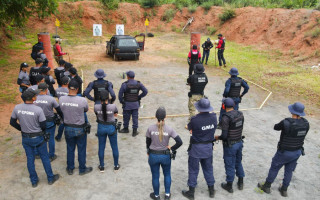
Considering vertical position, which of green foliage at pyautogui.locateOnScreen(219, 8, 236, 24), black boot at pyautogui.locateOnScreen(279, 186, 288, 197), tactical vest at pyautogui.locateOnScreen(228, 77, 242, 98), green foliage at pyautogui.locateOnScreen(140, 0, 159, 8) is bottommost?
black boot at pyautogui.locateOnScreen(279, 186, 288, 197)

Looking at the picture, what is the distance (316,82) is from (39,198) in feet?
45.0

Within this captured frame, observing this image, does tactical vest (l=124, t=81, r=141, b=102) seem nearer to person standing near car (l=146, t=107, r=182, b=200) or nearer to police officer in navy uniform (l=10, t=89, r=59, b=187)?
police officer in navy uniform (l=10, t=89, r=59, b=187)

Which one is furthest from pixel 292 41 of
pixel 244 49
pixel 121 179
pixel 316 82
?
pixel 121 179

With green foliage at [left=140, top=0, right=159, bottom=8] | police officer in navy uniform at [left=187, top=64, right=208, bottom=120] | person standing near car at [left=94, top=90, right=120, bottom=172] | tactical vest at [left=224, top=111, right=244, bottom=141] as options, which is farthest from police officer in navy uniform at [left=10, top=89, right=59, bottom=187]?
green foliage at [left=140, top=0, right=159, bottom=8]

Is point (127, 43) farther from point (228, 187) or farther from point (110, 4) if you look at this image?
point (110, 4)

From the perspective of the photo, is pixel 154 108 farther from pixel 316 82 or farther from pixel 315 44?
pixel 315 44

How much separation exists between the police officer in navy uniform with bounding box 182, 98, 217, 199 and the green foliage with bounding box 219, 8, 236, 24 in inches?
990

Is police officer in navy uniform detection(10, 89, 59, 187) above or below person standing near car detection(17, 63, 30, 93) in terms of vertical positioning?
below

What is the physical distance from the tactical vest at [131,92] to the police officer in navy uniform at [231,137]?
118 inches

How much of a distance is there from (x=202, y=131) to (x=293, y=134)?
1.80 meters

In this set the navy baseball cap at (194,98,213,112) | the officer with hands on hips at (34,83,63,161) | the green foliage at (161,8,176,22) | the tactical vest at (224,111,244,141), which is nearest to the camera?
the navy baseball cap at (194,98,213,112)

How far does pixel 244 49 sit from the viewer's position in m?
22.0

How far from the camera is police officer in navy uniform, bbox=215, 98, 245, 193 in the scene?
5223mm

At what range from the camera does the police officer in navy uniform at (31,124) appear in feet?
16.6
